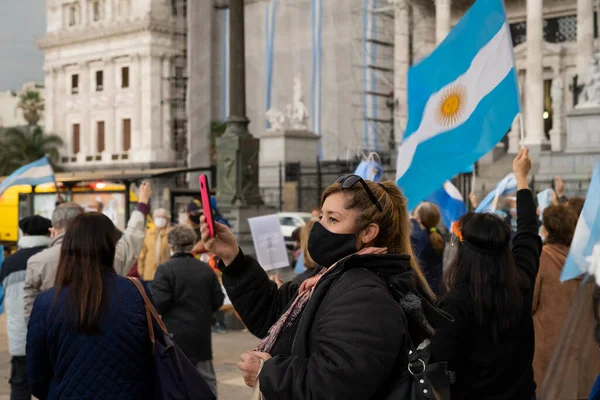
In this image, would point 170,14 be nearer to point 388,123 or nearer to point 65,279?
point 388,123

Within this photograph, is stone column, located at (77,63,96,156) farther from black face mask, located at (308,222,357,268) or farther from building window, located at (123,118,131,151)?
black face mask, located at (308,222,357,268)

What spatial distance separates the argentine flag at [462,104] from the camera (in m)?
5.85

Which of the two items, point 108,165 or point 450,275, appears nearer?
point 450,275

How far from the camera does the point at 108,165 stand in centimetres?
5181

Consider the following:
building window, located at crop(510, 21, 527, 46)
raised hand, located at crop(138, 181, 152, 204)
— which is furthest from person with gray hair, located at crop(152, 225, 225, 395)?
building window, located at crop(510, 21, 527, 46)

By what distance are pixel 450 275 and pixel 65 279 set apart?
161 cm

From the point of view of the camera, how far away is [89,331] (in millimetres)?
3771

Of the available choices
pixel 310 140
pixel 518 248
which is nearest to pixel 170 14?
pixel 310 140

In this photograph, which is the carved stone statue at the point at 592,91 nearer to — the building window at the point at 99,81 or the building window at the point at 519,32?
the building window at the point at 519,32

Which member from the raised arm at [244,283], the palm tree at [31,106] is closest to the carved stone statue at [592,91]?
the raised arm at [244,283]

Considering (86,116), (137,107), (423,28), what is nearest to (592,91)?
(423,28)

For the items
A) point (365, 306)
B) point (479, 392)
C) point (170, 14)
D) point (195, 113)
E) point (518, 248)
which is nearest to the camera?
point (365, 306)

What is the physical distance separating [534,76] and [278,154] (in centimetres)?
988

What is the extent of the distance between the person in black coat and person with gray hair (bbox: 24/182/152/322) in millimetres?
2558
